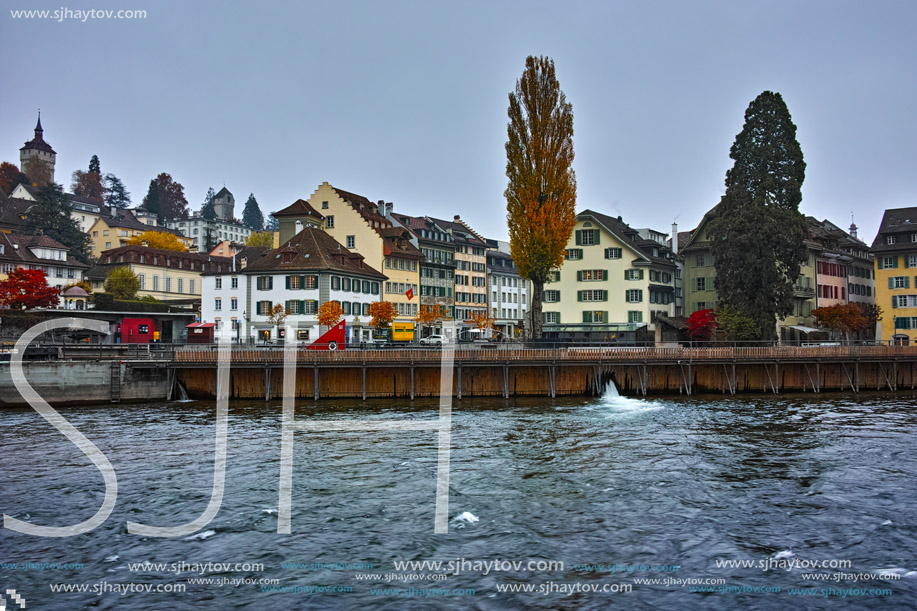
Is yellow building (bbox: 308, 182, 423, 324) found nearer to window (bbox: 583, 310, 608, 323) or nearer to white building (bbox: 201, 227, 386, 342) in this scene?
white building (bbox: 201, 227, 386, 342)

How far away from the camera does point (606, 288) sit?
76.8m

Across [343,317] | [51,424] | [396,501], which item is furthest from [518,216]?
[396,501]

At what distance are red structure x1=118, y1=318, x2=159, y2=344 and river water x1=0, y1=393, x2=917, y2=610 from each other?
1342 inches

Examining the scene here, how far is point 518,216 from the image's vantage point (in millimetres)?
61531

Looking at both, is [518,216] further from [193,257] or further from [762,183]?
[193,257]

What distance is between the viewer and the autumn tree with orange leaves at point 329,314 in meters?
69.2

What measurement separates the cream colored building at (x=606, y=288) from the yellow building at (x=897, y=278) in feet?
76.4

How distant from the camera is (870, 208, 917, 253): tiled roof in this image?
79.2m

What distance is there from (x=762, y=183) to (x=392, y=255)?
41562 millimetres

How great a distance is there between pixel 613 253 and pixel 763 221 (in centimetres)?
1933

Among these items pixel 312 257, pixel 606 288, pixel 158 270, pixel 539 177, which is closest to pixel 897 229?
pixel 606 288

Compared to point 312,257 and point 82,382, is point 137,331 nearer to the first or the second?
point 312,257

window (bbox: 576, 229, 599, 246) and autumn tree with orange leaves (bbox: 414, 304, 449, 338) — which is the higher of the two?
window (bbox: 576, 229, 599, 246)

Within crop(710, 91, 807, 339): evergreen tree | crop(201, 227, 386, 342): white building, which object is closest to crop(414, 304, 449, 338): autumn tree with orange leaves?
crop(201, 227, 386, 342): white building
